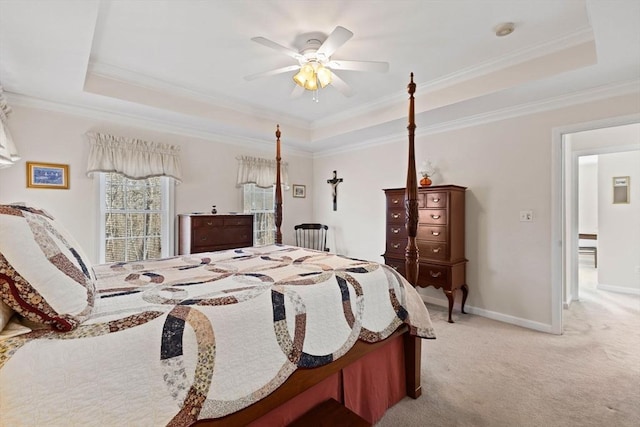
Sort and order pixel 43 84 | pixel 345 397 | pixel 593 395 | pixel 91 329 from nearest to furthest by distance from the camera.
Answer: pixel 91 329 < pixel 345 397 < pixel 593 395 < pixel 43 84

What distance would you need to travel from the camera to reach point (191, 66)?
9.89 ft

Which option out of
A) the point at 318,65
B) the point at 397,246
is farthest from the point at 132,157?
the point at 397,246

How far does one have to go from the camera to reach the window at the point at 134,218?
3.59 meters

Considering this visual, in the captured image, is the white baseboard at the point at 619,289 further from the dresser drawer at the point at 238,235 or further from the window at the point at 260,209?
the dresser drawer at the point at 238,235

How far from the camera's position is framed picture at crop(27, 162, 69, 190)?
310cm

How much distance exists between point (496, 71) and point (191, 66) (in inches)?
119

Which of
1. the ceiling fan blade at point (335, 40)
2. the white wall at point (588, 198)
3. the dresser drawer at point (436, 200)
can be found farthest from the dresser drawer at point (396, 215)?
the white wall at point (588, 198)

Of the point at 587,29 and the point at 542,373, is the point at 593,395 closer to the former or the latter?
the point at 542,373

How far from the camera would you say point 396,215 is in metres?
3.90

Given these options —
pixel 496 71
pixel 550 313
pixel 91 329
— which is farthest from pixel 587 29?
pixel 91 329

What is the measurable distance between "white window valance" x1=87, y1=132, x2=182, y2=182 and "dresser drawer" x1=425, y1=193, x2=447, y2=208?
10.5ft

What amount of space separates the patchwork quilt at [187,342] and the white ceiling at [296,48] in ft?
6.08

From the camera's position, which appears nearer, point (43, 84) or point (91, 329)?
point (91, 329)

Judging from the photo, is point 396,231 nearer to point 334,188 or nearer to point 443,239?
point 443,239
